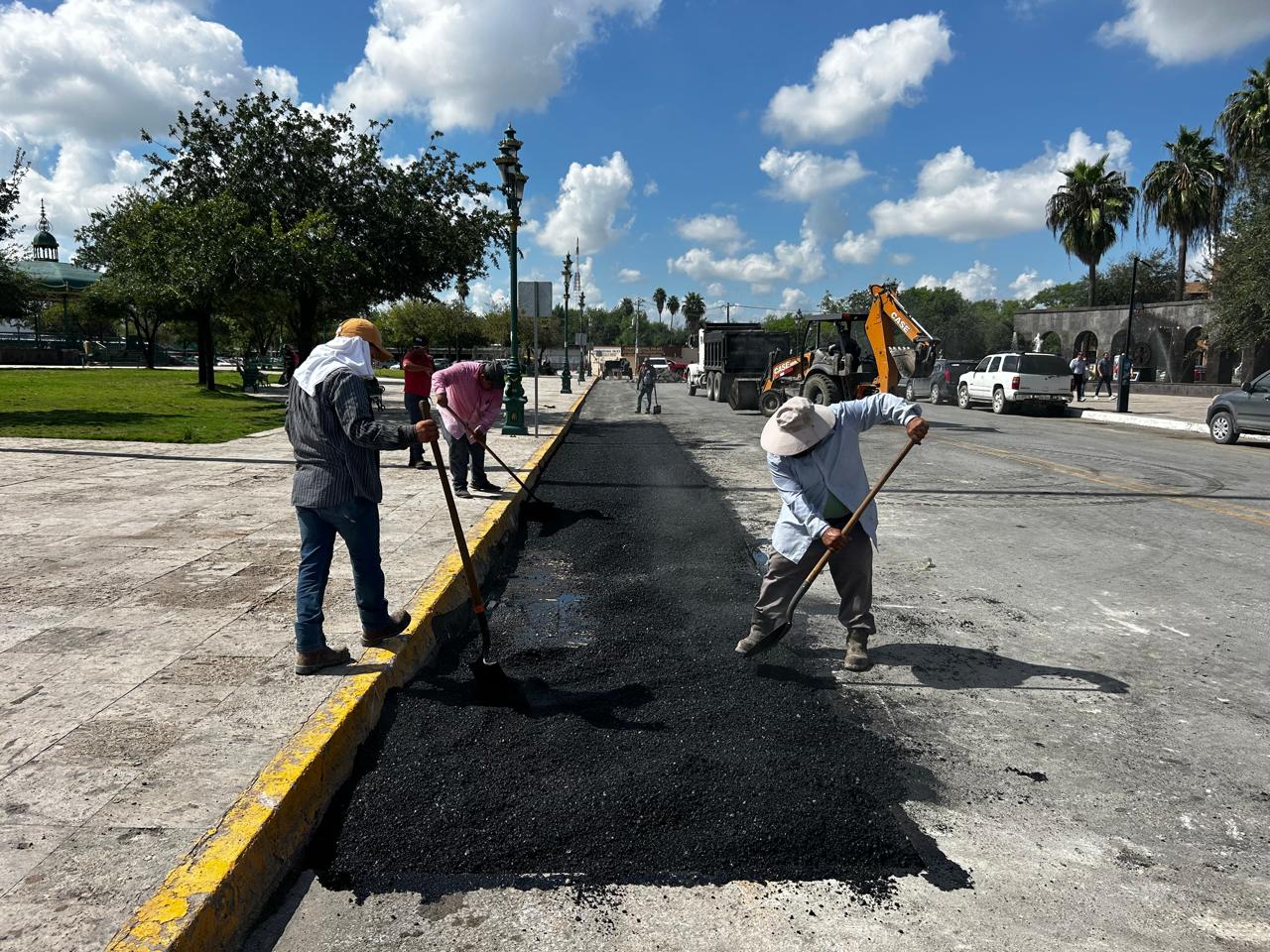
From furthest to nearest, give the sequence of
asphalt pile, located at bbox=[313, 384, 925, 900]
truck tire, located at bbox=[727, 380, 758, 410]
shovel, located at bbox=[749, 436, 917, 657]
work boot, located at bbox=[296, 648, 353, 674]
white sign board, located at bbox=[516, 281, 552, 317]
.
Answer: truck tire, located at bbox=[727, 380, 758, 410]
white sign board, located at bbox=[516, 281, 552, 317]
shovel, located at bbox=[749, 436, 917, 657]
work boot, located at bbox=[296, 648, 353, 674]
asphalt pile, located at bbox=[313, 384, 925, 900]

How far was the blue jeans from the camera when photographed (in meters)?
3.87

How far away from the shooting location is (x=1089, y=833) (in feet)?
9.67

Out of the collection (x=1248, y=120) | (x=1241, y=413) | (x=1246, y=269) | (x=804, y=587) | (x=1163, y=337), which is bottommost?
(x=804, y=587)

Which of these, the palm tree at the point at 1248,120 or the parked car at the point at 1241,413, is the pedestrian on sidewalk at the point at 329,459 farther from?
the palm tree at the point at 1248,120

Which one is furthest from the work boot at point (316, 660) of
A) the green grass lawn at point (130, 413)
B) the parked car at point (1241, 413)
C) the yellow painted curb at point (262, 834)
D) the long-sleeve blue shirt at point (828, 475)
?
the parked car at point (1241, 413)

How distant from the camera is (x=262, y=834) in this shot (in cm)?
262

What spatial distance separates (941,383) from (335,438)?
28.9 m

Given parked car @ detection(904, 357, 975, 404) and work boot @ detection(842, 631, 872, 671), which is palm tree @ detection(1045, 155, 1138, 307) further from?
work boot @ detection(842, 631, 872, 671)

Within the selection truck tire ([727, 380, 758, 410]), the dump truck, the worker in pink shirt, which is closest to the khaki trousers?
the worker in pink shirt

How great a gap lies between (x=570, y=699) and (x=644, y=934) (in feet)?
5.13

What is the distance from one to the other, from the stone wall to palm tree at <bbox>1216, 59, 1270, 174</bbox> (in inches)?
242

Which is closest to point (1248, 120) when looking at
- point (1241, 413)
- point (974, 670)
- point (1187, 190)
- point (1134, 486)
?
point (1187, 190)

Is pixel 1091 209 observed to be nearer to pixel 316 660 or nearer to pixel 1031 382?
pixel 1031 382

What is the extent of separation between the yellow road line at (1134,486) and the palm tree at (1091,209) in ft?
117
